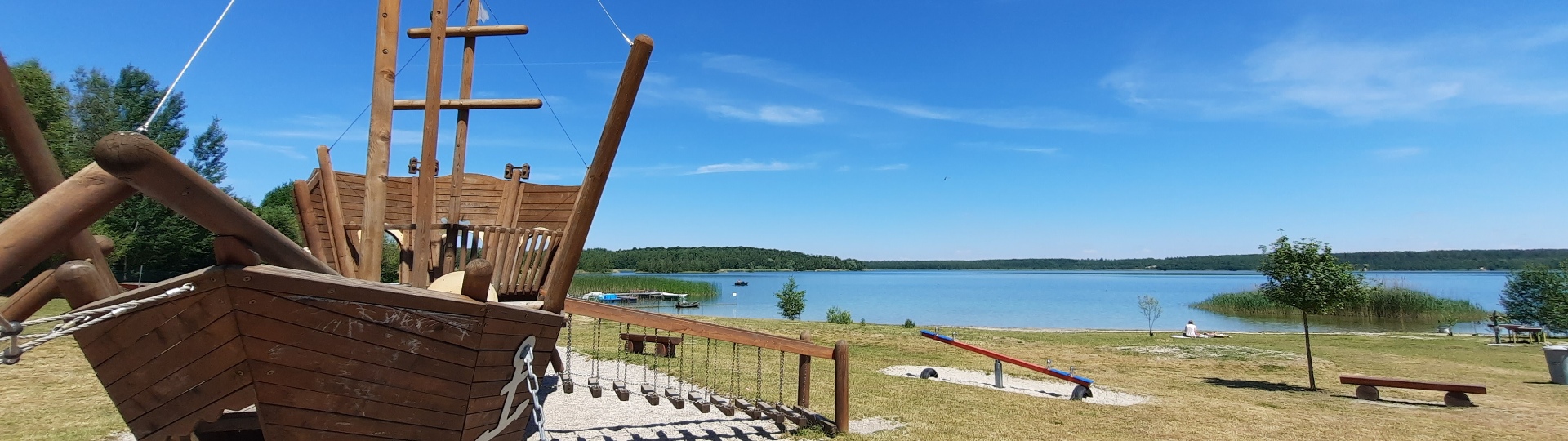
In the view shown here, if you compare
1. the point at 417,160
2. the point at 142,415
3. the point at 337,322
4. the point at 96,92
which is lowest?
the point at 142,415

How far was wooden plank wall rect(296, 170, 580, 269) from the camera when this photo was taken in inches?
306

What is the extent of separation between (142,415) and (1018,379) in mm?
12949

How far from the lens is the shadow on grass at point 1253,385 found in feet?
42.1

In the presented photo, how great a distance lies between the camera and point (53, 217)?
217cm

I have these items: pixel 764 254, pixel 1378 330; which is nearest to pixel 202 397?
pixel 1378 330

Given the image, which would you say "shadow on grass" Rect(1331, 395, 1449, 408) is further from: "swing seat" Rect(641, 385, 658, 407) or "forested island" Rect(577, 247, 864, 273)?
"forested island" Rect(577, 247, 864, 273)

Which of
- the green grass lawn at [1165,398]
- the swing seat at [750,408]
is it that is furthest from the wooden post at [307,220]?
the swing seat at [750,408]

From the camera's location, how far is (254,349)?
2844mm

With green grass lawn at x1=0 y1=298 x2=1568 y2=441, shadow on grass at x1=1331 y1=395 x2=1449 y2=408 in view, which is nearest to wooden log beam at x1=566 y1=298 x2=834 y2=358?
green grass lawn at x1=0 y1=298 x2=1568 y2=441

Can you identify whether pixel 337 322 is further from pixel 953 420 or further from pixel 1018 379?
pixel 1018 379

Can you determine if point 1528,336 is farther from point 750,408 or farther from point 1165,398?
point 750,408

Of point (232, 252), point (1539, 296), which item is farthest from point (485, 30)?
point (1539, 296)

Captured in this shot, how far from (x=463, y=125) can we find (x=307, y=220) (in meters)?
1.79

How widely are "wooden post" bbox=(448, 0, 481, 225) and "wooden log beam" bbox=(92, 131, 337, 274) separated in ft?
14.4
